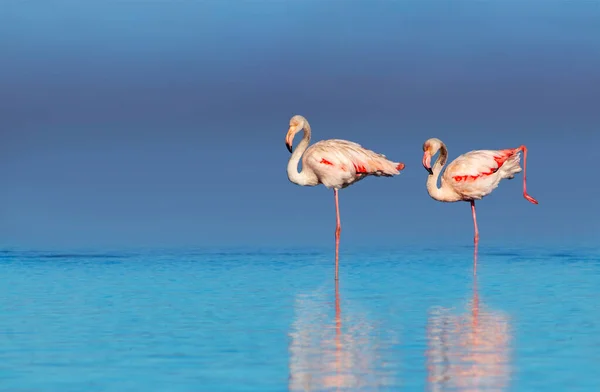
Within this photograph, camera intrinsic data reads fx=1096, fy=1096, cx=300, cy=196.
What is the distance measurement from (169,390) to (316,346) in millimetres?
1748

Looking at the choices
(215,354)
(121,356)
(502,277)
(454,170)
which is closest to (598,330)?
(215,354)

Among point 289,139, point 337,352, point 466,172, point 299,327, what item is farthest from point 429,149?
point 337,352

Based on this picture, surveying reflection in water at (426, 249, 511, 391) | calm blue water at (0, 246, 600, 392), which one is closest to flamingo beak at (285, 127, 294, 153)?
calm blue water at (0, 246, 600, 392)

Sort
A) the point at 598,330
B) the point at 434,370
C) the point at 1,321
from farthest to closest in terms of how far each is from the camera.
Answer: the point at 1,321 < the point at 598,330 < the point at 434,370

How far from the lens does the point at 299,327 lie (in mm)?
9062

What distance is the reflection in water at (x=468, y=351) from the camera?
6.66 meters

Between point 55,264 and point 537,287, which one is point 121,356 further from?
point 55,264

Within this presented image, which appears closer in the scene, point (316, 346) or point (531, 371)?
point (531, 371)

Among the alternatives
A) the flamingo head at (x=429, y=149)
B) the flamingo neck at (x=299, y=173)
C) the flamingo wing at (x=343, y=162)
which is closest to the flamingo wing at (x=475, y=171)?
the flamingo head at (x=429, y=149)

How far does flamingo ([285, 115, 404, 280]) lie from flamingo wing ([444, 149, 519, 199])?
1.67 metres

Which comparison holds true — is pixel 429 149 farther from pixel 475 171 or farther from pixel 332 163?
pixel 332 163

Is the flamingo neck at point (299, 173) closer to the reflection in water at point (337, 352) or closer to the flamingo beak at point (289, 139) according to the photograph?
the flamingo beak at point (289, 139)

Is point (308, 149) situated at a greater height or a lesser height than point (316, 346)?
greater

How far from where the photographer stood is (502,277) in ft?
45.1
